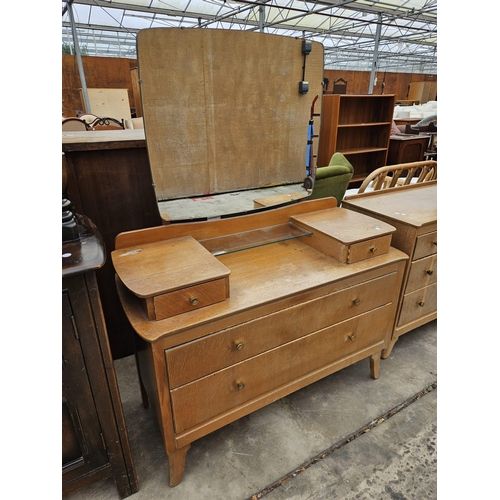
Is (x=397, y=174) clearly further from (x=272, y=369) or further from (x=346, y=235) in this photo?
(x=272, y=369)

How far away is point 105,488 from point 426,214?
1.89 m

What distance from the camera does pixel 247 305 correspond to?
112 cm

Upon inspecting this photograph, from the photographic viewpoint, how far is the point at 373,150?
5.12 meters

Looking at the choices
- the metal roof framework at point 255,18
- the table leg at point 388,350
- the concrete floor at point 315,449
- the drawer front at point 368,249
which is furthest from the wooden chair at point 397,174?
the metal roof framework at point 255,18

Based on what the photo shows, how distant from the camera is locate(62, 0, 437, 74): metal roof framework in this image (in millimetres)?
6945

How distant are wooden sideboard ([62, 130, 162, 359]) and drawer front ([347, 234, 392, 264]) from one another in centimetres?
83

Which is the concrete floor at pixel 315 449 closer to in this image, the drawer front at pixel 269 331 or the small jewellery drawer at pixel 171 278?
the drawer front at pixel 269 331

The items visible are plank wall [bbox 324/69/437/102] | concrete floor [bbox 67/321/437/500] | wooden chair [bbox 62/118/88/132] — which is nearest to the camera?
concrete floor [bbox 67/321/437/500]

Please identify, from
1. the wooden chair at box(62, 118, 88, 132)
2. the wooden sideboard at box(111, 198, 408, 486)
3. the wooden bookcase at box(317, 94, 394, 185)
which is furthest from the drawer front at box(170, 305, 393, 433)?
the wooden bookcase at box(317, 94, 394, 185)

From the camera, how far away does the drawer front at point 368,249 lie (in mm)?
1381

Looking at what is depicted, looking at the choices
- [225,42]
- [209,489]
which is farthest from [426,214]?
[209,489]

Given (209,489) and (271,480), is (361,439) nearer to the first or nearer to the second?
(271,480)

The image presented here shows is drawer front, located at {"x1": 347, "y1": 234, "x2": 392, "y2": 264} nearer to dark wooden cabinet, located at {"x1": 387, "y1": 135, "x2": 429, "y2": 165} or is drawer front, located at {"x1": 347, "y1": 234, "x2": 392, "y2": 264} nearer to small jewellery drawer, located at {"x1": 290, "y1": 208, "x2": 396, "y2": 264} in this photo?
small jewellery drawer, located at {"x1": 290, "y1": 208, "x2": 396, "y2": 264}

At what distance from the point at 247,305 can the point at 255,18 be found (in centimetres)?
965
